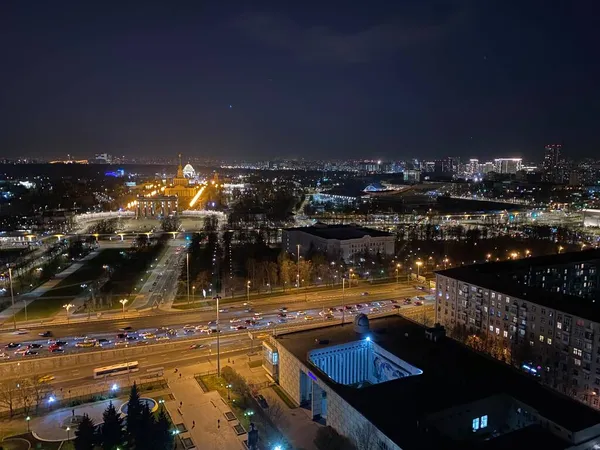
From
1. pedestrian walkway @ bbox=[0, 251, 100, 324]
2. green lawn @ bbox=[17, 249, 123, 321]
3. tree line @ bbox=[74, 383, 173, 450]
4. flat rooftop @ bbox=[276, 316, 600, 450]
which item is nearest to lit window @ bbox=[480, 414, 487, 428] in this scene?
flat rooftop @ bbox=[276, 316, 600, 450]

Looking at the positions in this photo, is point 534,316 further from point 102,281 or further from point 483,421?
point 102,281

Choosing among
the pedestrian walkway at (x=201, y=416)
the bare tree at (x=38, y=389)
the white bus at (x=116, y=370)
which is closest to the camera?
the pedestrian walkway at (x=201, y=416)

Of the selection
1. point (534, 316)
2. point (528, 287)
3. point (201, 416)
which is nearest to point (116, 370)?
point (201, 416)

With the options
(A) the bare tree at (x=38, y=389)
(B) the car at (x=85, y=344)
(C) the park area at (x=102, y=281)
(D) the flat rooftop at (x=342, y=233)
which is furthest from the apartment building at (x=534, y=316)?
(C) the park area at (x=102, y=281)

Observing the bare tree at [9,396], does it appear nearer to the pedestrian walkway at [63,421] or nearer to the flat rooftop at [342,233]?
the pedestrian walkway at [63,421]

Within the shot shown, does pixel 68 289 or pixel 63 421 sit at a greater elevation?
pixel 68 289
